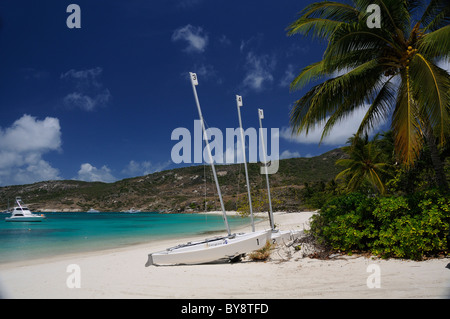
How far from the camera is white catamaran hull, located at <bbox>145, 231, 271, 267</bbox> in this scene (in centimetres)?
881

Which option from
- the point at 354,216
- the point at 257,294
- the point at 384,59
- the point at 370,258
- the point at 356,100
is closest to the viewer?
the point at 257,294

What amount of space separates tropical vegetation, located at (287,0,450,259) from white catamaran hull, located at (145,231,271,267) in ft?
6.53

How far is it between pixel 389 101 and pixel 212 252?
295 inches

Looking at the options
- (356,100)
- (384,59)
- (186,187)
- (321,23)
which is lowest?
(186,187)

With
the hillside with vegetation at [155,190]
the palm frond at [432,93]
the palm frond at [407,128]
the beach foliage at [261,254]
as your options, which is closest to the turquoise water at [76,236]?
the beach foliage at [261,254]

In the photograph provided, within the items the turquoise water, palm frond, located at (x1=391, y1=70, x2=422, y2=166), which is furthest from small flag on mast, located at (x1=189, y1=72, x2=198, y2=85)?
the turquoise water

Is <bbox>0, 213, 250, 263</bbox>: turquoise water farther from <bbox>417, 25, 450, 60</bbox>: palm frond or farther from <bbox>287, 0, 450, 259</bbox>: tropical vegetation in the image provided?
<bbox>417, 25, 450, 60</bbox>: palm frond

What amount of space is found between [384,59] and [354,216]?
463cm

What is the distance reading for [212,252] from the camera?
8.82 meters

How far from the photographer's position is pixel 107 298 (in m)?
5.58

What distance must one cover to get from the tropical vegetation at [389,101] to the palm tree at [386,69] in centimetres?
2

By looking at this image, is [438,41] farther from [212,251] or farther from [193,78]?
[193,78]
